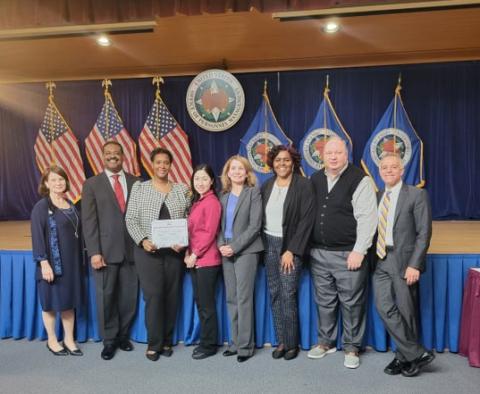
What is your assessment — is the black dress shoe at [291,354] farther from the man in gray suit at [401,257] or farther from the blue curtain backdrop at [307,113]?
the blue curtain backdrop at [307,113]

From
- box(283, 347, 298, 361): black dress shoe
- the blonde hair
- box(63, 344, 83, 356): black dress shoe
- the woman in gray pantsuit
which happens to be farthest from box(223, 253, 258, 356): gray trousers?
box(63, 344, 83, 356): black dress shoe

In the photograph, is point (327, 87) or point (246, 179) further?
point (327, 87)

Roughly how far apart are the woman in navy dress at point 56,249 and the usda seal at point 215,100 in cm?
287

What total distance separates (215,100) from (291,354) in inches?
140

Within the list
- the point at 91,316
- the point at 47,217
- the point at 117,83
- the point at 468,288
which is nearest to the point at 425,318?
the point at 468,288

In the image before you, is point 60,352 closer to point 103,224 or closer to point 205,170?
point 103,224

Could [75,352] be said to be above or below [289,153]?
below

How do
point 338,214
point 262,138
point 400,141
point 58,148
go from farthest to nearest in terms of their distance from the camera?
1. point 58,148
2. point 262,138
3. point 400,141
4. point 338,214

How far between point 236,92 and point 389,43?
6.45 feet

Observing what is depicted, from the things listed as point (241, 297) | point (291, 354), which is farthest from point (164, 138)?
point (291, 354)

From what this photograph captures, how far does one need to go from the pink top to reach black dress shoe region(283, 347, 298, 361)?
0.71 m

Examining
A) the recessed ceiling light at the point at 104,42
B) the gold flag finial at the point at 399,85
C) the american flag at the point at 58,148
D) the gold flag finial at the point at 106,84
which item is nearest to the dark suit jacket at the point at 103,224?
A: the recessed ceiling light at the point at 104,42

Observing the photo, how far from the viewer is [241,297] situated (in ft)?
7.34

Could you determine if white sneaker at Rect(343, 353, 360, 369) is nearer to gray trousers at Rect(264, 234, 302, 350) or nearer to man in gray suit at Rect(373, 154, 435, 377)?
man in gray suit at Rect(373, 154, 435, 377)
